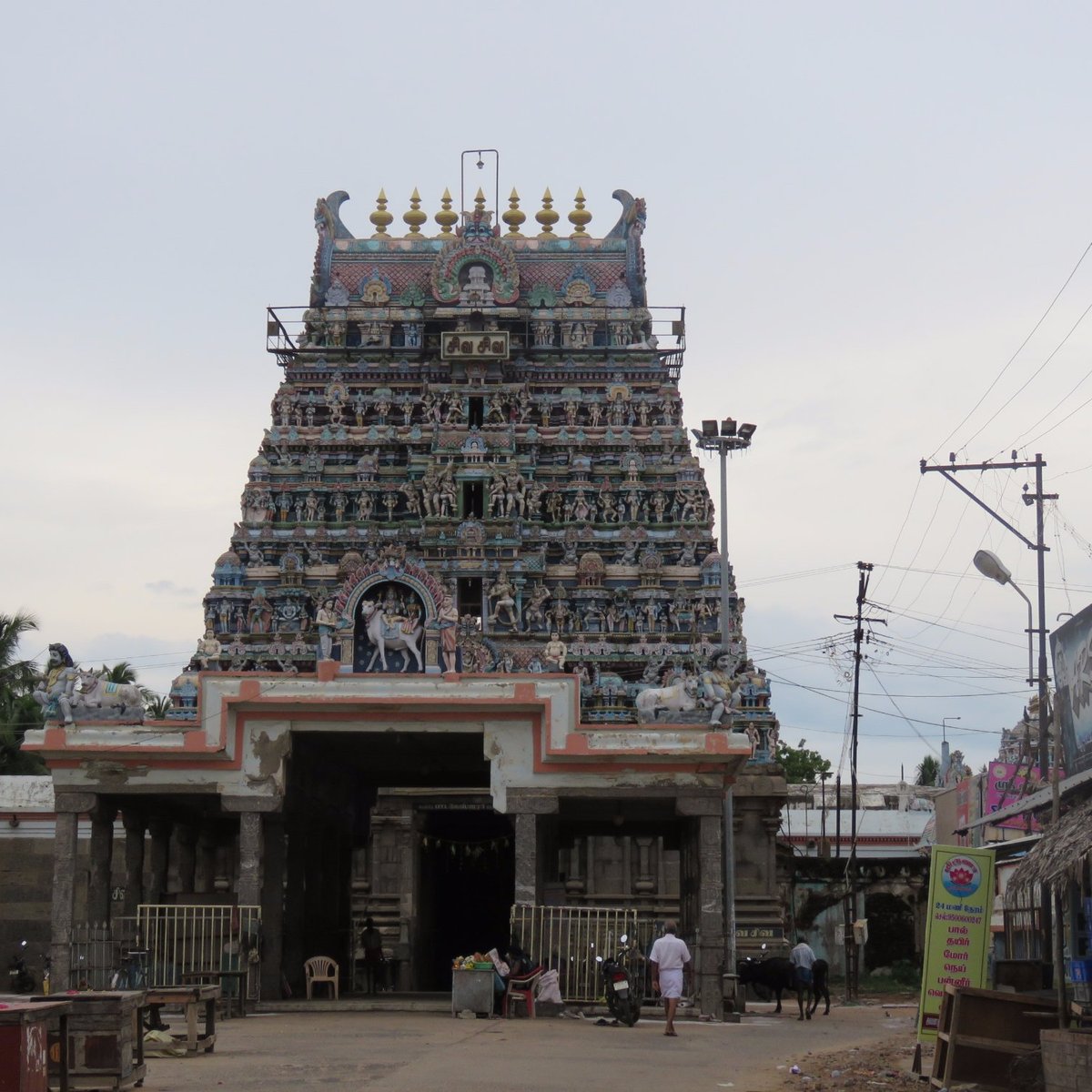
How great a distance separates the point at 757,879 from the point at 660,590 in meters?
9.10

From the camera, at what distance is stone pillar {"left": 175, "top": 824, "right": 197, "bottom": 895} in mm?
39500

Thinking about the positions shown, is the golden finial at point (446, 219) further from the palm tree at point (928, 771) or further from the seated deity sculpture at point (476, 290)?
the palm tree at point (928, 771)

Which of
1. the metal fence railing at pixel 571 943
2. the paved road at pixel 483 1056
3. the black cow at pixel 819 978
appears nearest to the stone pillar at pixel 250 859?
the paved road at pixel 483 1056

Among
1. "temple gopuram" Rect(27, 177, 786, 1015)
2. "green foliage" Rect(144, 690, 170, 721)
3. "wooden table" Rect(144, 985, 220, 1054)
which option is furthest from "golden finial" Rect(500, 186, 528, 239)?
"wooden table" Rect(144, 985, 220, 1054)

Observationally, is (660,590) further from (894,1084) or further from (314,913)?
(894,1084)

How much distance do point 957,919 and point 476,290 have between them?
3710 centimetres

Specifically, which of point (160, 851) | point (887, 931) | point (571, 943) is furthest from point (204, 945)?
point (887, 931)

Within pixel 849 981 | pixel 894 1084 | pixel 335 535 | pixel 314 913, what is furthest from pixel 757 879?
pixel 894 1084

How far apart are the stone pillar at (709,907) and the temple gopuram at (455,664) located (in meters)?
0.05

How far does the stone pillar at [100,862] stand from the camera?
106ft

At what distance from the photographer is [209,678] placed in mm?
32094

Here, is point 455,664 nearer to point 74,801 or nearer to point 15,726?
point 74,801

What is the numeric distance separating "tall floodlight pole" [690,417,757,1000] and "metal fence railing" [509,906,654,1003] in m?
5.34

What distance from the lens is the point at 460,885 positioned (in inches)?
1975
